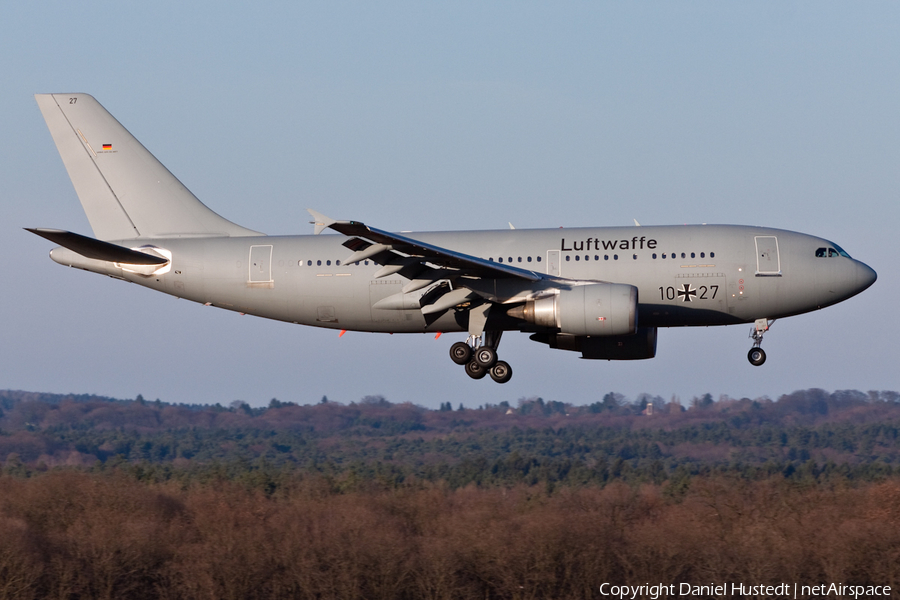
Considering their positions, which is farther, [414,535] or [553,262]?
[414,535]

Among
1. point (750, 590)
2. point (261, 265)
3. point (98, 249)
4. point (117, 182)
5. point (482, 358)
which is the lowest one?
point (750, 590)

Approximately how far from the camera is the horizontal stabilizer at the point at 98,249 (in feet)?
107

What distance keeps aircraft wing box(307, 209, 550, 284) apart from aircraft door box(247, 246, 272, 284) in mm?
4728

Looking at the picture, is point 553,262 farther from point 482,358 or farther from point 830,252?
point 830,252

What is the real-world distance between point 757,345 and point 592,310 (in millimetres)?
6461

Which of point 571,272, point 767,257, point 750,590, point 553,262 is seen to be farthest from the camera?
point 750,590

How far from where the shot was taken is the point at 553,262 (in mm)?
33656

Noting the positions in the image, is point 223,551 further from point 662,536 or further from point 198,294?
point 662,536

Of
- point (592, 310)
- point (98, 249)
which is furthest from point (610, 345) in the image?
point (98, 249)

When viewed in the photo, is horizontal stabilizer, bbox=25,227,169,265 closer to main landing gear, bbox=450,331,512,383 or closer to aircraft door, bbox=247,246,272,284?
aircraft door, bbox=247,246,272,284

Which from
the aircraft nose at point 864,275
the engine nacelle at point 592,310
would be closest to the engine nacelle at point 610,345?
the engine nacelle at point 592,310

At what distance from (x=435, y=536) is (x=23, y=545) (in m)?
13.9

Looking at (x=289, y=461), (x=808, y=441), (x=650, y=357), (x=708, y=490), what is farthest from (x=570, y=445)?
(x=650, y=357)

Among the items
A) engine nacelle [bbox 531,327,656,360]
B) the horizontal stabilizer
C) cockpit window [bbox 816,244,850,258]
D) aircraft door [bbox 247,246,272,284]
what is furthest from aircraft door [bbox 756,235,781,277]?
the horizontal stabilizer
